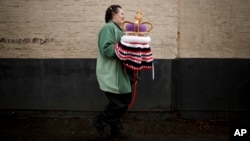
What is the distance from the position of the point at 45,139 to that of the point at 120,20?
2.09 metres

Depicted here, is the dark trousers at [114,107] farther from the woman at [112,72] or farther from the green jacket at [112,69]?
the green jacket at [112,69]

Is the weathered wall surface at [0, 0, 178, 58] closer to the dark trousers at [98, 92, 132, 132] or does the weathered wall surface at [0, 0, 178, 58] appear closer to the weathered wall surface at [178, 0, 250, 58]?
the weathered wall surface at [178, 0, 250, 58]

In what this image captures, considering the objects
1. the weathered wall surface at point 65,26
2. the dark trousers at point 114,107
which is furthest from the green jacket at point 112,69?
the weathered wall surface at point 65,26

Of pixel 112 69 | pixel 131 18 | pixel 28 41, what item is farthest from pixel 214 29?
pixel 28 41

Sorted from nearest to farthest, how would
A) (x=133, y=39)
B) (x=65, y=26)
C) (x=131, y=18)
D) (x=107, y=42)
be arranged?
(x=133, y=39) → (x=107, y=42) → (x=131, y=18) → (x=65, y=26)

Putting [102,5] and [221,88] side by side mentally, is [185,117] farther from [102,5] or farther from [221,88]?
[102,5]

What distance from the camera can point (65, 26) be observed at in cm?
670

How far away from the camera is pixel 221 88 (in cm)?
670

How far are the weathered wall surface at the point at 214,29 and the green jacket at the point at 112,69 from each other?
1.69 m

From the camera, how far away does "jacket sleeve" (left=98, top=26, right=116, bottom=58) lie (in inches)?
201

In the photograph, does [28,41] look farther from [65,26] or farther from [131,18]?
[131,18]

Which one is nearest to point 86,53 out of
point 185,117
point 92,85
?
point 92,85

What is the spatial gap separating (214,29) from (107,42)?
229cm

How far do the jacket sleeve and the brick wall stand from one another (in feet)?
4.71
